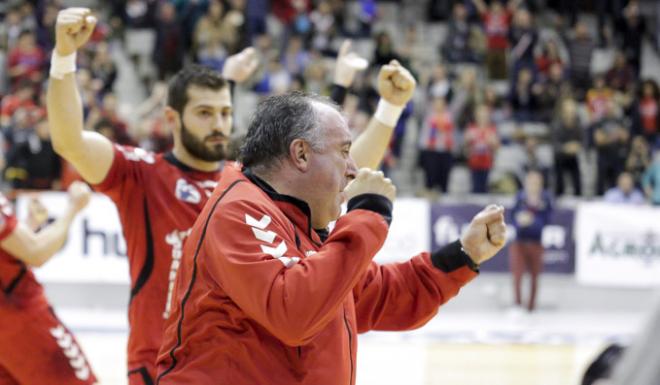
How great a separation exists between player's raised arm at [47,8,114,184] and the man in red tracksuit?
1491 millimetres

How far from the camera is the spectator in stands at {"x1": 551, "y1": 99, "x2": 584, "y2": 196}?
17.8 m

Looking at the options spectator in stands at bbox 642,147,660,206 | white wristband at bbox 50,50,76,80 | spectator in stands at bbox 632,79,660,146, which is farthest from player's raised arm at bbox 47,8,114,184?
spectator in stands at bbox 632,79,660,146

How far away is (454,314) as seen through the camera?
14352mm

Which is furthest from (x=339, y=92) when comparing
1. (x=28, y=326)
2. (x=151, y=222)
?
(x=28, y=326)

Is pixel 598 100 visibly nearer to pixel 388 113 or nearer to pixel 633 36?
pixel 633 36

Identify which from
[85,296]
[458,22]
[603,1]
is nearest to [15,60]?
[85,296]

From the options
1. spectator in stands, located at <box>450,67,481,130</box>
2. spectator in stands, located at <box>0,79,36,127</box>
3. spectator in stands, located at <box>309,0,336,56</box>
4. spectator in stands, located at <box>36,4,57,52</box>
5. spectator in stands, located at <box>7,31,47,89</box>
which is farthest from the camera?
spectator in stands, located at <box>309,0,336,56</box>

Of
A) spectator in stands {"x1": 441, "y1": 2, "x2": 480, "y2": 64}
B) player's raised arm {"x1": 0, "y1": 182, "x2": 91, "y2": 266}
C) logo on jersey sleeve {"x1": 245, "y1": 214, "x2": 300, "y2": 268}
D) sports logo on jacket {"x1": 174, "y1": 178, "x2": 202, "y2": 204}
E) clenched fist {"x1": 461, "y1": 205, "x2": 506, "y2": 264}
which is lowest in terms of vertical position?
spectator in stands {"x1": 441, "y1": 2, "x2": 480, "y2": 64}

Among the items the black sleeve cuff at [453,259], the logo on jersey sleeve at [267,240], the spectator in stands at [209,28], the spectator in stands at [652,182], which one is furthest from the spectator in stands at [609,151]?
the logo on jersey sleeve at [267,240]

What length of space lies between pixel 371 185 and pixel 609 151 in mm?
15768

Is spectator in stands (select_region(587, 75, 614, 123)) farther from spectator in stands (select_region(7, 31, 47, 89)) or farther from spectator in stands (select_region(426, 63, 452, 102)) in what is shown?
spectator in stands (select_region(7, 31, 47, 89))

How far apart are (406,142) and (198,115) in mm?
14158

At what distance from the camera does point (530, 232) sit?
13.9m

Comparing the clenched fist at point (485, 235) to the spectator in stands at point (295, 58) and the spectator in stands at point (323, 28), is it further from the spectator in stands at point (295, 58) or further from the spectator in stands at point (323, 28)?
the spectator in stands at point (323, 28)
